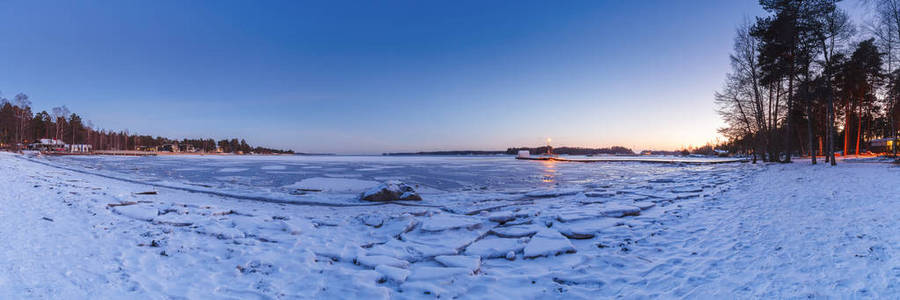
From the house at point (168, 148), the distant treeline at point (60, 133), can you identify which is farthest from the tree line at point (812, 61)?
the house at point (168, 148)

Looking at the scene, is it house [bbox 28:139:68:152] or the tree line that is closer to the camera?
the tree line

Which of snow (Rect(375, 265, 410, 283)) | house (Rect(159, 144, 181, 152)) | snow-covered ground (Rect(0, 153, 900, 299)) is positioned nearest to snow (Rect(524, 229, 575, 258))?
snow-covered ground (Rect(0, 153, 900, 299))

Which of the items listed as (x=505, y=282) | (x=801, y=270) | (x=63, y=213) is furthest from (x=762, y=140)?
(x=63, y=213)

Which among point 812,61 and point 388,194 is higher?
point 812,61

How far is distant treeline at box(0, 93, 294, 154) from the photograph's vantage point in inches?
2356

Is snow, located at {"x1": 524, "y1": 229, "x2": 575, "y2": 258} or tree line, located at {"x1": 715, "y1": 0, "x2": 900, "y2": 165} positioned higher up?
tree line, located at {"x1": 715, "y1": 0, "x2": 900, "y2": 165}

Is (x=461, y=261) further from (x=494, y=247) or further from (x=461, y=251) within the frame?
(x=494, y=247)

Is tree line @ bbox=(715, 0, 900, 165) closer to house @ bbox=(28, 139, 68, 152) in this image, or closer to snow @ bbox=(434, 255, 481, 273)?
snow @ bbox=(434, 255, 481, 273)

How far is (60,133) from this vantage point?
81.2 metres

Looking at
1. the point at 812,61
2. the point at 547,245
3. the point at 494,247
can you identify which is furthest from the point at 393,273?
the point at 812,61

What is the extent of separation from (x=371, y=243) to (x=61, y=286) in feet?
11.0

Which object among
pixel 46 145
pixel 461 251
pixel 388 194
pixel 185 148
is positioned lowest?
pixel 461 251

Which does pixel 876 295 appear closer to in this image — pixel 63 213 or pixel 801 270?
pixel 801 270

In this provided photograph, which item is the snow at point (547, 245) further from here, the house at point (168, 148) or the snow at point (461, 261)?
the house at point (168, 148)
